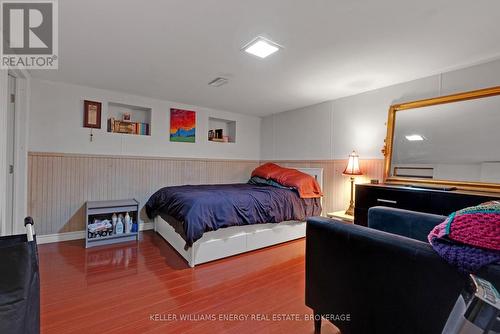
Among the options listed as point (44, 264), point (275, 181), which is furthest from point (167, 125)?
point (44, 264)

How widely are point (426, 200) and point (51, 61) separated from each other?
4.19 metres

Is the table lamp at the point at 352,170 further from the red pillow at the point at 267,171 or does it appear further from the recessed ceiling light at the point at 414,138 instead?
the red pillow at the point at 267,171

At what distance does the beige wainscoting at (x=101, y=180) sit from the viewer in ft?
9.89

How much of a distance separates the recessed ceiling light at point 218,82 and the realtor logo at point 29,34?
1580 mm

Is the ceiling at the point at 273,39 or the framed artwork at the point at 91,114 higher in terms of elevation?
the ceiling at the point at 273,39

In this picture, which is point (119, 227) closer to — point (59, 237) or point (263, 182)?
point (59, 237)

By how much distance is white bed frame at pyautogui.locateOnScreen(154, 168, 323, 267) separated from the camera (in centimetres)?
251

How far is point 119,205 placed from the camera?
3088 mm

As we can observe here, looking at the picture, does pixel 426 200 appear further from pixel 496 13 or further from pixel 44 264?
pixel 44 264

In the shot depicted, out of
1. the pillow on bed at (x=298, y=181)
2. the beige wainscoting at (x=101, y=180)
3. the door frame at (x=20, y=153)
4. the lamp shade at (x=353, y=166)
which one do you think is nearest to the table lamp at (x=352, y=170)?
the lamp shade at (x=353, y=166)

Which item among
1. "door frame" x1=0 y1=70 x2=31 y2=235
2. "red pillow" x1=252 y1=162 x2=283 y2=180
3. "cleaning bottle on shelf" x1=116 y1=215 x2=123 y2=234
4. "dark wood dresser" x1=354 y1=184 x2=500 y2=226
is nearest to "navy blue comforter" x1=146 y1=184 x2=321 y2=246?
"cleaning bottle on shelf" x1=116 y1=215 x2=123 y2=234

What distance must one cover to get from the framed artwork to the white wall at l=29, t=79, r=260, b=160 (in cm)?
5

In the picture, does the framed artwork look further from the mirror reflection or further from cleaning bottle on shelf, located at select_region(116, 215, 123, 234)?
the mirror reflection

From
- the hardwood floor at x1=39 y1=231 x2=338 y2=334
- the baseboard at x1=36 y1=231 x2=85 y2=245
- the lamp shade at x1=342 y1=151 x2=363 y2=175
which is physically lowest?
the hardwood floor at x1=39 y1=231 x2=338 y2=334
